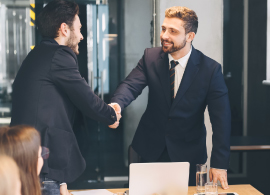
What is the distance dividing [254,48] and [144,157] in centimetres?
237

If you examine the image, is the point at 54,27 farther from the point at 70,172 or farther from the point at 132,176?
the point at 132,176

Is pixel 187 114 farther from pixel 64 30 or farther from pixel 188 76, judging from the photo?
pixel 64 30

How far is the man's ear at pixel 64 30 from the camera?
2.11 metres

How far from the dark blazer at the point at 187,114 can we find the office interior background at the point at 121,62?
1.65m

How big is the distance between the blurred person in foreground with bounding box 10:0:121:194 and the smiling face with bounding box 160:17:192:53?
2.11ft

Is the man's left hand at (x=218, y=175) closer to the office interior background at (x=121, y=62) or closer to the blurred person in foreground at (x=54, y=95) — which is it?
the blurred person in foreground at (x=54, y=95)

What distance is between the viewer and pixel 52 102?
191cm

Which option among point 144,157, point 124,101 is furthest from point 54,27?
point 144,157

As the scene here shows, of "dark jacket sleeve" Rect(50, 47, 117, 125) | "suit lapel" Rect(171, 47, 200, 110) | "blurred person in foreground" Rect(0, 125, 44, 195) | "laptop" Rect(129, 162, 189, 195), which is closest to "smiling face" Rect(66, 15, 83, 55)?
"dark jacket sleeve" Rect(50, 47, 117, 125)

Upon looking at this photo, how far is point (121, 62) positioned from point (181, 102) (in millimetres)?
2052

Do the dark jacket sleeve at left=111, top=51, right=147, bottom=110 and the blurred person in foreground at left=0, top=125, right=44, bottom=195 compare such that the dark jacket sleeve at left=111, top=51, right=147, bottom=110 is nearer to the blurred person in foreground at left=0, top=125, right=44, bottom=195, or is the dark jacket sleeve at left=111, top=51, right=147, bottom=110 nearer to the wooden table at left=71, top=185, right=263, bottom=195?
the wooden table at left=71, top=185, right=263, bottom=195

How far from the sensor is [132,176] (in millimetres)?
1766

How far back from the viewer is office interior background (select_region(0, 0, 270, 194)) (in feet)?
13.8

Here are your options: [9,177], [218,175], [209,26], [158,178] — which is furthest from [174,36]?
[9,177]
